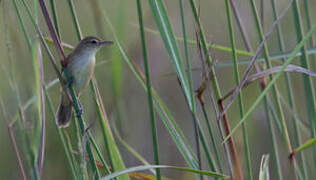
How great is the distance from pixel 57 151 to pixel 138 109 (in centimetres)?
76

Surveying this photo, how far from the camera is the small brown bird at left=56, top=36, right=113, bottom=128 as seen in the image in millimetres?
2314

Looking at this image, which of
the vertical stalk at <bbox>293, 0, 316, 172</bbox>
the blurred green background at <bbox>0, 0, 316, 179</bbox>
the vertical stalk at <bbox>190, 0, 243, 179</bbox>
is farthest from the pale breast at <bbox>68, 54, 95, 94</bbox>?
the vertical stalk at <bbox>293, 0, 316, 172</bbox>

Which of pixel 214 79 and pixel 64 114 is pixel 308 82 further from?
pixel 64 114

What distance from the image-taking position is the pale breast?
92.9 inches

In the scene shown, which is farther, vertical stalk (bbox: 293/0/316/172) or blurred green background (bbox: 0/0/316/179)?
blurred green background (bbox: 0/0/316/179)

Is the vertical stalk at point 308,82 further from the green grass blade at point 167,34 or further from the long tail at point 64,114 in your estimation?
the long tail at point 64,114

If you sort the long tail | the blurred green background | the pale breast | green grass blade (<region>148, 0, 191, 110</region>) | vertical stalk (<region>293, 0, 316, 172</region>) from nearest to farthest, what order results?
green grass blade (<region>148, 0, 191, 110</region>), vertical stalk (<region>293, 0, 316, 172</region>), the long tail, the pale breast, the blurred green background

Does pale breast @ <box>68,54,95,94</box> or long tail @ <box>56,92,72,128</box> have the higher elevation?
pale breast @ <box>68,54,95,94</box>

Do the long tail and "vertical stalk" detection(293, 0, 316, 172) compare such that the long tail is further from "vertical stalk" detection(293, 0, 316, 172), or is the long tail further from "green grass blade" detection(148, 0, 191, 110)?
"vertical stalk" detection(293, 0, 316, 172)

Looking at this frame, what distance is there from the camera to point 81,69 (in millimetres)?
2438

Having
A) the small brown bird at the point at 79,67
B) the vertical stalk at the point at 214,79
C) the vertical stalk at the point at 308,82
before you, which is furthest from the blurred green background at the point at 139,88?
the vertical stalk at the point at 214,79

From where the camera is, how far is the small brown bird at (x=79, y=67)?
2314 millimetres

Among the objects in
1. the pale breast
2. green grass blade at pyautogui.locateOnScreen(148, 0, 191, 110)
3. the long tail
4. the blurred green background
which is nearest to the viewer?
green grass blade at pyautogui.locateOnScreen(148, 0, 191, 110)

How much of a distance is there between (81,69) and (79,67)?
0.04m
